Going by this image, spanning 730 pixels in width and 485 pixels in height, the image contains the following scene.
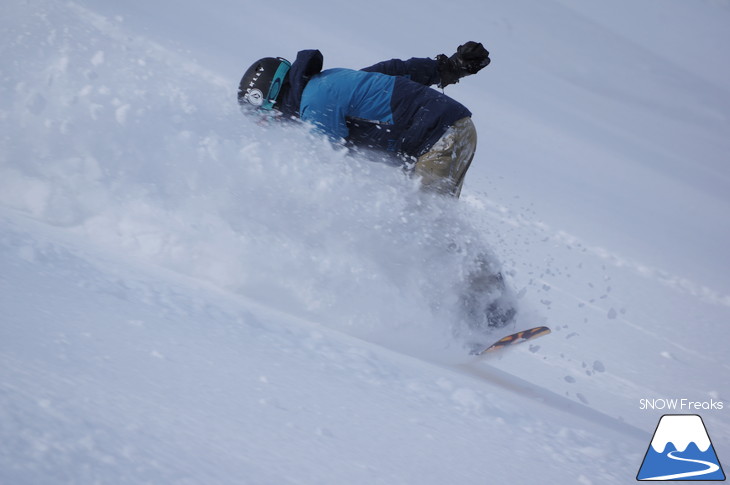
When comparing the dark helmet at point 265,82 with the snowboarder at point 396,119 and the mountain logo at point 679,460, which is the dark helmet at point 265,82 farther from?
the mountain logo at point 679,460

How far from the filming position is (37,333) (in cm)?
151

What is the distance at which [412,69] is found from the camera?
362cm

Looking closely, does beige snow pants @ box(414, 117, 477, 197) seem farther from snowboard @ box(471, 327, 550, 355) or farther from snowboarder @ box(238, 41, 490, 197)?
snowboard @ box(471, 327, 550, 355)

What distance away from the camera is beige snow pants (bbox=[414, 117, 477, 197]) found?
3264 millimetres

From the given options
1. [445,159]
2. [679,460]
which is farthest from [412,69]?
[679,460]

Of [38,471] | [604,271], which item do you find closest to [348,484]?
[38,471]

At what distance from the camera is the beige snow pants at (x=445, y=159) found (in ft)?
10.7

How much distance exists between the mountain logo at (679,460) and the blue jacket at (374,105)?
5.93ft

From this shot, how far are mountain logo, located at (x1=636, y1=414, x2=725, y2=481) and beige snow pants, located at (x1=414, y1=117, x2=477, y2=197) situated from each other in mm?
1587

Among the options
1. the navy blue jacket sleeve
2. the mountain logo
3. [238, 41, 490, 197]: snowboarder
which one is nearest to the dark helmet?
[238, 41, 490, 197]: snowboarder

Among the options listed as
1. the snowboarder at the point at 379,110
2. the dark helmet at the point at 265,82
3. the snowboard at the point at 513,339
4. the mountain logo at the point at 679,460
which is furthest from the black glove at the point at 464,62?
the mountain logo at the point at 679,460

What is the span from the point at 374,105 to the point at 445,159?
0.48m

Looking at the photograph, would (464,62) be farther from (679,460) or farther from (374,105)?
(679,460)

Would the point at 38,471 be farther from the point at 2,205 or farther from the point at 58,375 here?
the point at 2,205
